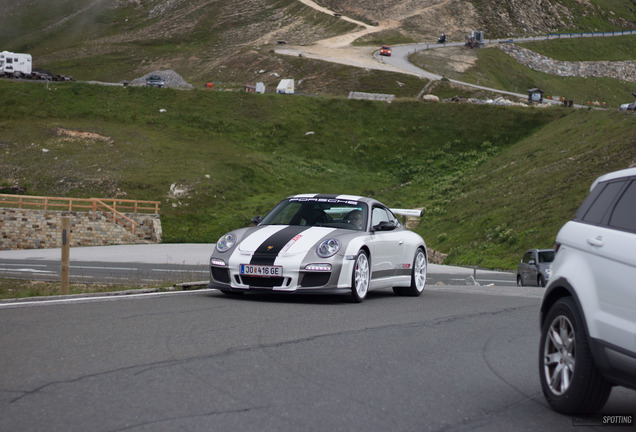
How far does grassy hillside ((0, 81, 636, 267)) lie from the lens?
1499 inches

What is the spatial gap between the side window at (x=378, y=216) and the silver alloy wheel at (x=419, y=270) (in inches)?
35.3

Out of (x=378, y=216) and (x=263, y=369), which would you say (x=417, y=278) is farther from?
(x=263, y=369)

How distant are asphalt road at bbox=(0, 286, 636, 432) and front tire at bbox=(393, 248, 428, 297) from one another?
9.42ft

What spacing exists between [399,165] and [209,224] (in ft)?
68.6

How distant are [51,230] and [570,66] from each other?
8953cm

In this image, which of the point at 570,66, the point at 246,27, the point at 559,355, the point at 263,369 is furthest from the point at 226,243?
the point at 246,27

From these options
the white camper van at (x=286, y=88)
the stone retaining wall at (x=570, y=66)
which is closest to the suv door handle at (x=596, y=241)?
Result: the white camper van at (x=286, y=88)

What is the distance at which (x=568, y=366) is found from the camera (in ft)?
18.2

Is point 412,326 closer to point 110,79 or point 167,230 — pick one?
point 167,230

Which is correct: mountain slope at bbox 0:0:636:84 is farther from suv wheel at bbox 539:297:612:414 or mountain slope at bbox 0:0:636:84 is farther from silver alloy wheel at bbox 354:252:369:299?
suv wheel at bbox 539:297:612:414

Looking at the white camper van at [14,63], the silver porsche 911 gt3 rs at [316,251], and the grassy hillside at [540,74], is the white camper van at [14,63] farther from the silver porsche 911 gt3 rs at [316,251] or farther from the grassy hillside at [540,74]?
the silver porsche 911 gt3 rs at [316,251]

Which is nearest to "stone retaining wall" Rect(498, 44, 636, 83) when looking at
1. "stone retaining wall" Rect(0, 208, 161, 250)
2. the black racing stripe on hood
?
"stone retaining wall" Rect(0, 208, 161, 250)

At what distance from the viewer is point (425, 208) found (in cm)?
4722

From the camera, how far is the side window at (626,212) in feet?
17.4
